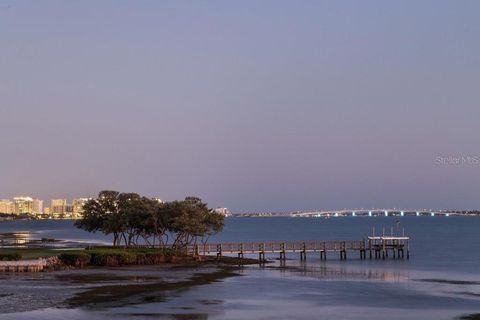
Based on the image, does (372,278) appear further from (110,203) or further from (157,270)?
(110,203)

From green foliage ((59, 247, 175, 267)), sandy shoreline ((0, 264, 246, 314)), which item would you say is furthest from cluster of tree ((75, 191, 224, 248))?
sandy shoreline ((0, 264, 246, 314))

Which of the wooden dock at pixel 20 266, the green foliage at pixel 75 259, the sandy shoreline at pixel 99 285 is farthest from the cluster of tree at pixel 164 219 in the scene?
the wooden dock at pixel 20 266

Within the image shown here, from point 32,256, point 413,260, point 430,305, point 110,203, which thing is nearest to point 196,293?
point 430,305

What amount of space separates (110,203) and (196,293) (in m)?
48.9

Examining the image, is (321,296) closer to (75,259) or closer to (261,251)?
(75,259)

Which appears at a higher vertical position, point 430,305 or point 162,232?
point 162,232

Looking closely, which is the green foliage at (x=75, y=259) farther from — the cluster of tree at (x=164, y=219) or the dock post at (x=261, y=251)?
the dock post at (x=261, y=251)

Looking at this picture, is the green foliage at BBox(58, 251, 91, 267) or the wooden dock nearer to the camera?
the wooden dock

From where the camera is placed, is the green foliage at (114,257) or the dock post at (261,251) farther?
the dock post at (261,251)

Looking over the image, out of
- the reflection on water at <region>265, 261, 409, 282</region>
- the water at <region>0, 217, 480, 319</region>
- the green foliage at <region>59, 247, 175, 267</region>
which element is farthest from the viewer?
the green foliage at <region>59, 247, 175, 267</region>

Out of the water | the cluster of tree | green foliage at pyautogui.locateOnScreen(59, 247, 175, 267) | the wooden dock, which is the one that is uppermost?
the cluster of tree

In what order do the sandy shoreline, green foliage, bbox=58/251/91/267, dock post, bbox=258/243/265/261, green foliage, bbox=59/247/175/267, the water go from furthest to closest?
dock post, bbox=258/243/265/261 < green foliage, bbox=59/247/175/267 < green foliage, bbox=58/251/91/267 < the sandy shoreline < the water

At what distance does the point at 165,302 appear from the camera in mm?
49125

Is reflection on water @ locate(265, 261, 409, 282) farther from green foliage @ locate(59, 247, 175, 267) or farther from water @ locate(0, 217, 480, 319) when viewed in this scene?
green foliage @ locate(59, 247, 175, 267)
